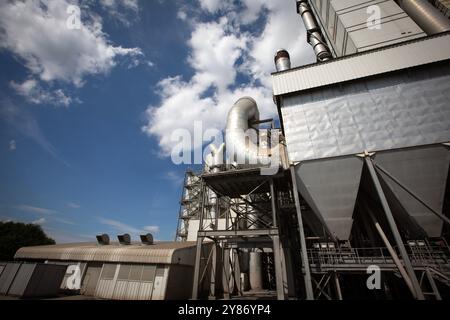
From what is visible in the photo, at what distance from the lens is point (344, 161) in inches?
372

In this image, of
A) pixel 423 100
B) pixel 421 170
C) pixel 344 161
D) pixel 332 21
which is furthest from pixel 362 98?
pixel 332 21

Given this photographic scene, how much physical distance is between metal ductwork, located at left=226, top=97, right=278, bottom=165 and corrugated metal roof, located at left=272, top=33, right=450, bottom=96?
3117mm

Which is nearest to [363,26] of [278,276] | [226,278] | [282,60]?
[282,60]

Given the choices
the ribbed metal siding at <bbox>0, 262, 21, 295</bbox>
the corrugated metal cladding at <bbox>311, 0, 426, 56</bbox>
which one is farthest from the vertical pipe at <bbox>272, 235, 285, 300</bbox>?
the ribbed metal siding at <bbox>0, 262, 21, 295</bbox>

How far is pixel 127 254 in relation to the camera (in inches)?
558

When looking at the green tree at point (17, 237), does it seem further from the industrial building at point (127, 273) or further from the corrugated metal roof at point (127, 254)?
the industrial building at point (127, 273)

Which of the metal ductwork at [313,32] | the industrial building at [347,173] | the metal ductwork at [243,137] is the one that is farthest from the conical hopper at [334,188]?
the metal ductwork at [313,32]

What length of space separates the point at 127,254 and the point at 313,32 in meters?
25.8

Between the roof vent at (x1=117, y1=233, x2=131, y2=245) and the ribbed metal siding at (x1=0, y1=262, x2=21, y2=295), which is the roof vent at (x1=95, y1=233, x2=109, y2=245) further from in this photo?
the ribbed metal siding at (x1=0, y1=262, x2=21, y2=295)

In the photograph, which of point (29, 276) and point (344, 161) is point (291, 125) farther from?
point (29, 276)

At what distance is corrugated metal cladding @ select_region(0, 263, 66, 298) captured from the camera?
40.2ft

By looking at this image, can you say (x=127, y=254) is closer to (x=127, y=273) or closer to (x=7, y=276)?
(x=127, y=273)

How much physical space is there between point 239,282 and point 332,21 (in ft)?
76.7

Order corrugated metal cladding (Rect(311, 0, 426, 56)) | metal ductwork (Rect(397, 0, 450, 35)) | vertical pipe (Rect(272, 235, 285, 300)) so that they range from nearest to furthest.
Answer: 1. vertical pipe (Rect(272, 235, 285, 300))
2. metal ductwork (Rect(397, 0, 450, 35))
3. corrugated metal cladding (Rect(311, 0, 426, 56))
